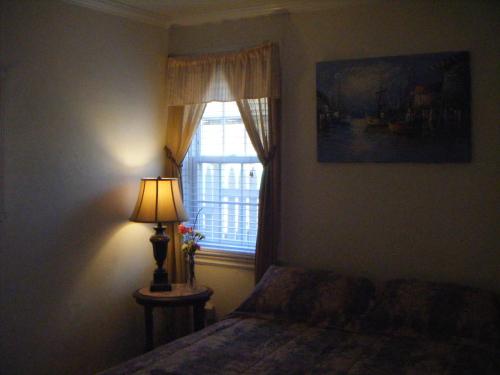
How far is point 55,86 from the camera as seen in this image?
3.43 m

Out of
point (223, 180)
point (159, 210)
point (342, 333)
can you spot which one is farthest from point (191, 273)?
point (342, 333)

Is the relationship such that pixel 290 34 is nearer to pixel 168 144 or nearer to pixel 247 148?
pixel 247 148

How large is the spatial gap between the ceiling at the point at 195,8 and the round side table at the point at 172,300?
2032mm

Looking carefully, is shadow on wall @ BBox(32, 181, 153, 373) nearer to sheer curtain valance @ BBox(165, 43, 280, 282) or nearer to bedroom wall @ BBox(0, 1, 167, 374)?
bedroom wall @ BBox(0, 1, 167, 374)

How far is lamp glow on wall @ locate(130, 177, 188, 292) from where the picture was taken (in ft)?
12.4

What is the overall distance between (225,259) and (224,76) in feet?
4.64

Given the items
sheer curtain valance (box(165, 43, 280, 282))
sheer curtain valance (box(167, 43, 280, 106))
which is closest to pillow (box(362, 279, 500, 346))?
sheer curtain valance (box(165, 43, 280, 282))

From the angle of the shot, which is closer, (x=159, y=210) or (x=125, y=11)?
(x=159, y=210)

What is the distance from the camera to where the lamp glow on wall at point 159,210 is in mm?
3777

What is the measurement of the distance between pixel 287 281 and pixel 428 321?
3.01 feet

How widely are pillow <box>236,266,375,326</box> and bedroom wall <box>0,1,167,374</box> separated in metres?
1.09

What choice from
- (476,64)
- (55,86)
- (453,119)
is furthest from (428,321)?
(55,86)

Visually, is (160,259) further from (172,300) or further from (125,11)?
(125,11)

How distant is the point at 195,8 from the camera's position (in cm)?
407
